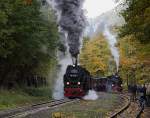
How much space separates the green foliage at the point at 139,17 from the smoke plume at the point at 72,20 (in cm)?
1932

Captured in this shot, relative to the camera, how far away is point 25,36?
4309 centimetres

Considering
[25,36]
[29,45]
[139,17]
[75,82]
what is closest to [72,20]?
[29,45]

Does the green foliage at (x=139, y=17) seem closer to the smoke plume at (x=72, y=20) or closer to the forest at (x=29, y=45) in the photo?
the forest at (x=29, y=45)

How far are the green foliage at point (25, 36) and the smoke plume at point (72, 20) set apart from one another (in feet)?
6.44

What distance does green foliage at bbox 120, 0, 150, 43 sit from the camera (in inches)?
782

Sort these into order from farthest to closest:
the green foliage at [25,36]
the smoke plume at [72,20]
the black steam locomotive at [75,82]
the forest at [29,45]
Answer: the black steam locomotive at [75,82] → the smoke plume at [72,20] → the green foliage at [25,36] → the forest at [29,45]

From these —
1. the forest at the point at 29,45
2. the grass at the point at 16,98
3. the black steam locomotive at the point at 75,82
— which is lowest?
the grass at the point at 16,98

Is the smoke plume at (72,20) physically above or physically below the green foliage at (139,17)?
above

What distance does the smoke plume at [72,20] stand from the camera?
45531mm

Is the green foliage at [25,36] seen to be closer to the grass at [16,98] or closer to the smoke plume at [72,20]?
the smoke plume at [72,20]

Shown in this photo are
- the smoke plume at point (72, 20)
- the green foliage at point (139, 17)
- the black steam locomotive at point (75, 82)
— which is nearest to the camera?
the green foliage at point (139, 17)

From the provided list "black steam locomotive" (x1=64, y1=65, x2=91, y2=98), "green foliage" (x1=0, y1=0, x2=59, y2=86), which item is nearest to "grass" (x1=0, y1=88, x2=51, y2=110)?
"green foliage" (x1=0, y1=0, x2=59, y2=86)

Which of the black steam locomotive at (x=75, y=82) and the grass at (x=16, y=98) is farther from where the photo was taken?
the black steam locomotive at (x=75, y=82)

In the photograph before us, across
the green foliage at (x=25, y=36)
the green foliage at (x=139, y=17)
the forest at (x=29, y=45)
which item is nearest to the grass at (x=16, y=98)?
the forest at (x=29, y=45)
